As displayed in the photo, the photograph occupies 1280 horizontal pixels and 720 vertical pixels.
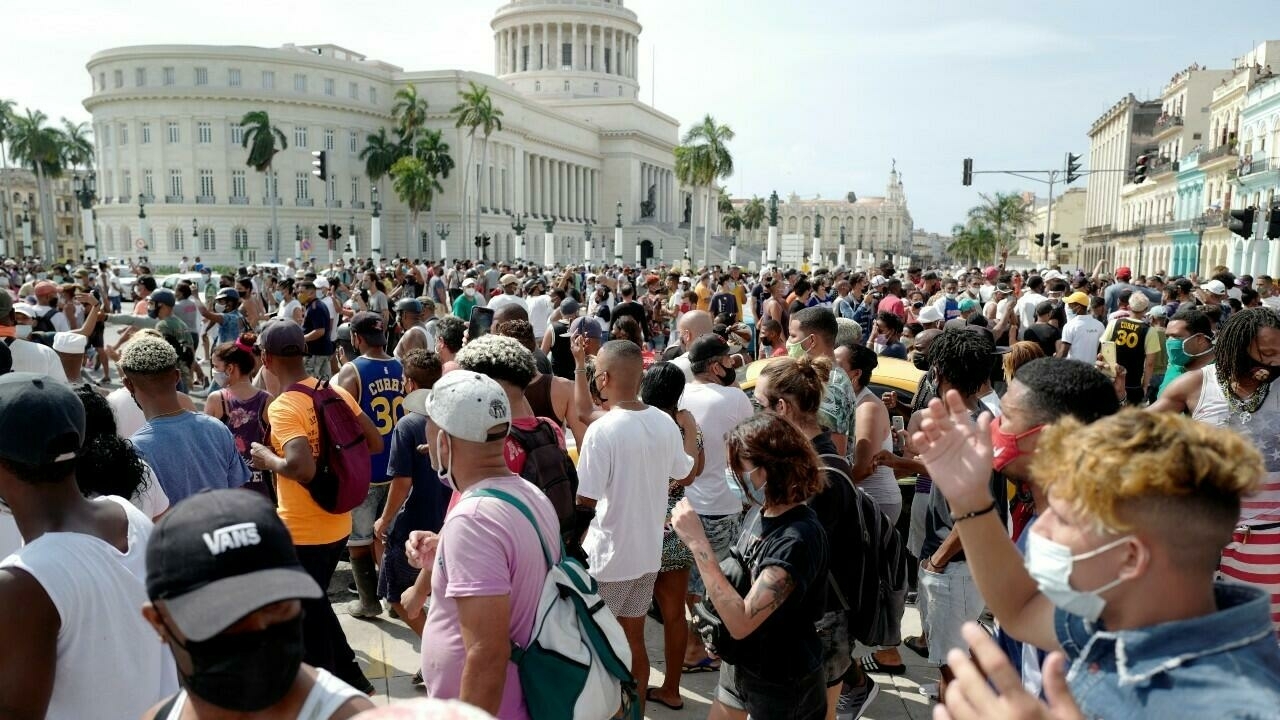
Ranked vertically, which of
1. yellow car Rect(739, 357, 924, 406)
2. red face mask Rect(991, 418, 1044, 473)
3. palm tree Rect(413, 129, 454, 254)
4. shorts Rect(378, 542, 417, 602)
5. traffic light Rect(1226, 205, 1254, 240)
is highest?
palm tree Rect(413, 129, 454, 254)

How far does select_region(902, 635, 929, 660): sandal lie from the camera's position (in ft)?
17.5

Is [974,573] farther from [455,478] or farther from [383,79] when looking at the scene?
[383,79]

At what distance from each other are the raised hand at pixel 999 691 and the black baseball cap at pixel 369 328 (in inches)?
204

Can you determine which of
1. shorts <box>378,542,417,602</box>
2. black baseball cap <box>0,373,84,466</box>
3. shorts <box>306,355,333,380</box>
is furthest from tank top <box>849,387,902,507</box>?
shorts <box>306,355,333,380</box>

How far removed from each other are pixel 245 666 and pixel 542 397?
4328 millimetres

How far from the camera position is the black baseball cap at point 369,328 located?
6.10 meters

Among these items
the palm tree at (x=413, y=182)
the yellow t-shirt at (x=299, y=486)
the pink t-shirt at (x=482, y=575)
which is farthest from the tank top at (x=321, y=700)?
the palm tree at (x=413, y=182)

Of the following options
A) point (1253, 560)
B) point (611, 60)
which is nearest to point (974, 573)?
point (1253, 560)

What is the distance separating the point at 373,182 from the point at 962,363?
74.3m

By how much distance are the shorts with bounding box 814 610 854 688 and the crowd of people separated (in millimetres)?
33

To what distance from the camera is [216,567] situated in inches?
61.7

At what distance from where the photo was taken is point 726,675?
339cm

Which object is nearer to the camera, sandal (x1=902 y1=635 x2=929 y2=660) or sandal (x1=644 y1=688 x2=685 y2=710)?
sandal (x1=644 y1=688 x2=685 y2=710)

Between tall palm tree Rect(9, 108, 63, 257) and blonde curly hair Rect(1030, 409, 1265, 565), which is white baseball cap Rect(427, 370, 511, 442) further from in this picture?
tall palm tree Rect(9, 108, 63, 257)
